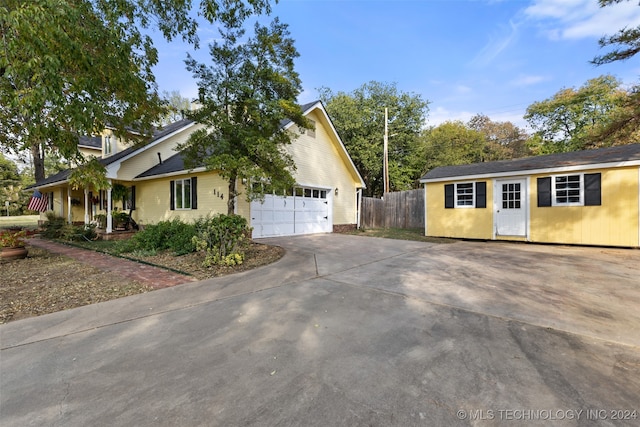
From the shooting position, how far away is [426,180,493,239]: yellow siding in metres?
10.7

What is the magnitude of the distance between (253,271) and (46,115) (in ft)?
17.0

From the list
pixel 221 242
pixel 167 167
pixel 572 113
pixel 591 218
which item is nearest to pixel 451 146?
pixel 572 113

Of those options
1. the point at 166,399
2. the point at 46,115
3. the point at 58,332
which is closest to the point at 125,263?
the point at 46,115

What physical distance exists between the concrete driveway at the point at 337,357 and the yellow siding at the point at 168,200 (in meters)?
5.78

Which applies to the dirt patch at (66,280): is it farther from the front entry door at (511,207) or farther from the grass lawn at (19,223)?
the grass lawn at (19,223)

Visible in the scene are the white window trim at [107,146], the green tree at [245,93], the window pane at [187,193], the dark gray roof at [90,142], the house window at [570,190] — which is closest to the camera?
the green tree at [245,93]

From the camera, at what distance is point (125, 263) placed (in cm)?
703

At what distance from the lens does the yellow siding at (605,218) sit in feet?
27.3

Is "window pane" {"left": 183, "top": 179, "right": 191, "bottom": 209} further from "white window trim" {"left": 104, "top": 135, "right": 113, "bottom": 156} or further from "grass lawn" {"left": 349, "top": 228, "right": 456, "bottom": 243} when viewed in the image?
"grass lawn" {"left": 349, "top": 228, "right": 456, "bottom": 243}

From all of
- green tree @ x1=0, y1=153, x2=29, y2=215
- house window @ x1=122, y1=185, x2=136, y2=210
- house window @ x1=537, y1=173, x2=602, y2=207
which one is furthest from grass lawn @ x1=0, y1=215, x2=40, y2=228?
house window @ x1=537, y1=173, x2=602, y2=207

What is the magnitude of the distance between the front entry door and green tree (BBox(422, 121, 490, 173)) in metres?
14.9

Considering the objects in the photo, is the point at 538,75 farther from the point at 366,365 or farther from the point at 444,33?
the point at 366,365

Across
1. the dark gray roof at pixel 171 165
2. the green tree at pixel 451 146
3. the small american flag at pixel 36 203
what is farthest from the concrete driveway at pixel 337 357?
the green tree at pixel 451 146

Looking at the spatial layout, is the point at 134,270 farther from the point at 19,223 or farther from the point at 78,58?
the point at 19,223
